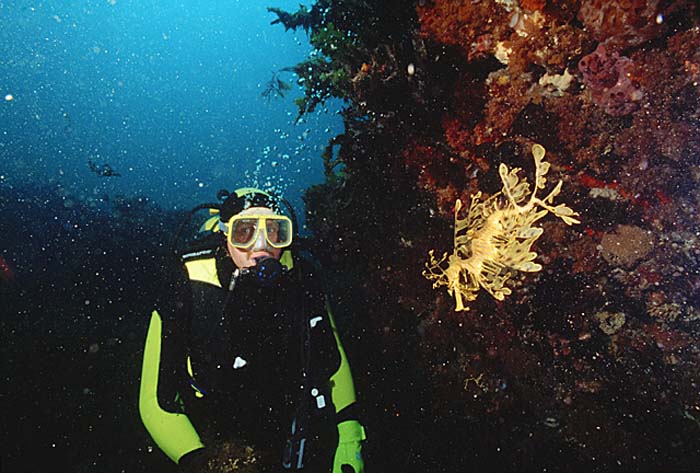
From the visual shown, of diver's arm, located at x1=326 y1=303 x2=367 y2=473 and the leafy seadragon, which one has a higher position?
the leafy seadragon

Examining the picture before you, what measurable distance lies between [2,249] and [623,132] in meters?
14.9

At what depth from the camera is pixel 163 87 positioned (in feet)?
535

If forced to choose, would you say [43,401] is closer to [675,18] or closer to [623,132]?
[623,132]

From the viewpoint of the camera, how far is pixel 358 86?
4453 mm

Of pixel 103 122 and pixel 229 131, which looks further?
pixel 229 131

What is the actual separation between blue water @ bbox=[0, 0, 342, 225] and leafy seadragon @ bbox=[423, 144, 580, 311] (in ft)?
243

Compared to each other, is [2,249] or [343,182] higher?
[2,249]

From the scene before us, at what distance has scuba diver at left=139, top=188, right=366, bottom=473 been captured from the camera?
3314 mm

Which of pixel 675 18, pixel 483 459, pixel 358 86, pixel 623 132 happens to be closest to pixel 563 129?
pixel 623 132

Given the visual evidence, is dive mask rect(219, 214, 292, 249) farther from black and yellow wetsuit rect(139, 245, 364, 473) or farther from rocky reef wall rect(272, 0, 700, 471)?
rocky reef wall rect(272, 0, 700, 471)

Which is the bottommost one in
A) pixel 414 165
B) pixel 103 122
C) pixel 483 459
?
pixel 483 459

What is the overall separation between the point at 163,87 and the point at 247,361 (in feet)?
626

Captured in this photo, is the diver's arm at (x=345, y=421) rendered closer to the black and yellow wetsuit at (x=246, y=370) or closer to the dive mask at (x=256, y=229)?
the black and yellow wetsuit at (x=246, y=370)

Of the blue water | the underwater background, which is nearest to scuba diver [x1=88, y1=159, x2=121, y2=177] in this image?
the underwater background
